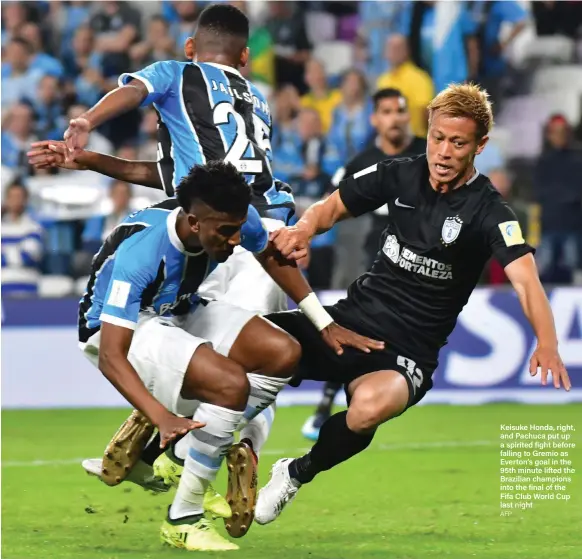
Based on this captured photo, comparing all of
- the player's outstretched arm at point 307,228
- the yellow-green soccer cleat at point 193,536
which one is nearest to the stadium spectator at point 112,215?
the player's outstretched arm at point 307,228

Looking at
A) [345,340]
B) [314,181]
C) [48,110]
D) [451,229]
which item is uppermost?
[451,229]

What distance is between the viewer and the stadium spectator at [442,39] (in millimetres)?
12672

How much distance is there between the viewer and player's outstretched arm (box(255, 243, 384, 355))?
5938 millimetres

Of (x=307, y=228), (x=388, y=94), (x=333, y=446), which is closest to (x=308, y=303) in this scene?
(x=307, y=228)

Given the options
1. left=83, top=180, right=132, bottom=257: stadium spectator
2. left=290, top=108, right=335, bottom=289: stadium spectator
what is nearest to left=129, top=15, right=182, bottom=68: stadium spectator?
left=290, top=108, right=335, bottom=289: stadium spectator

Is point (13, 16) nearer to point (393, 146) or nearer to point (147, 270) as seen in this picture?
point (393, 146)

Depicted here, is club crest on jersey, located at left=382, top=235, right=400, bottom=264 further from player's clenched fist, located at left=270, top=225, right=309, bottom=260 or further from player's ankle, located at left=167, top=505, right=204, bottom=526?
player's ankle, located at left=167, top=505, right=204, bottom=526

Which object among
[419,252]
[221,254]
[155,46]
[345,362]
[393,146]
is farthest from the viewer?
[155,46]

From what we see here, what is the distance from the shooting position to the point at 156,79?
618 centimetres

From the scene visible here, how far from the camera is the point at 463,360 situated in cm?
1071

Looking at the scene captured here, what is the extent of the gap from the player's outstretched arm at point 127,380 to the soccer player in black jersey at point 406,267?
93 centimetres

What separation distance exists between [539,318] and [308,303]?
1240 millimetres

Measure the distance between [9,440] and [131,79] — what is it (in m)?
4.07

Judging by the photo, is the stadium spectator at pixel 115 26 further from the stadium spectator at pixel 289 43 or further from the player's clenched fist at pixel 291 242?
the player's clenched fist at pixel 291 242
